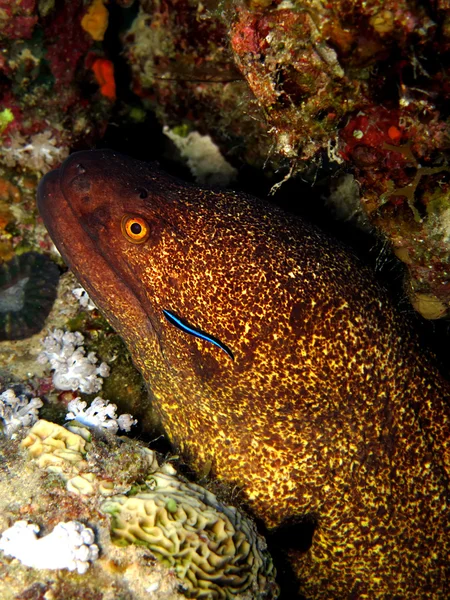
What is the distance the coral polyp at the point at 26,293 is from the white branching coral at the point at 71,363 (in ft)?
1.05

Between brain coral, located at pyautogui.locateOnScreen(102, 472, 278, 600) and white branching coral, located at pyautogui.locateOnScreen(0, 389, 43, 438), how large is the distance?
1.43m

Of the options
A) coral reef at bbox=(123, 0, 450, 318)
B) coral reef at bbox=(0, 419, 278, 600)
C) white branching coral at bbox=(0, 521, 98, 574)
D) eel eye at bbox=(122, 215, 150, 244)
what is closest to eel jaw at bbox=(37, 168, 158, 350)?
eel eye at bbox=(122, 215, 150, 244)

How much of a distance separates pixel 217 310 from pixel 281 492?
1.44m

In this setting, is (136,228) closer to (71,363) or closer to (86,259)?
(86,259)

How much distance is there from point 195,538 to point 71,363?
6.98 ft

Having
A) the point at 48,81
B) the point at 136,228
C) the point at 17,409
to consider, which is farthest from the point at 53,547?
the point at 48,81

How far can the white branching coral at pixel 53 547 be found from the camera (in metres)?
2.11

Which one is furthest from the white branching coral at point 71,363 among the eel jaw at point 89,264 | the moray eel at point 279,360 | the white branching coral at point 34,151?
the white branching coral at point 34,151

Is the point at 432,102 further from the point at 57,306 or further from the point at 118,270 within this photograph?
the point at 57,306

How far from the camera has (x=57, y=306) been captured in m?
4.36

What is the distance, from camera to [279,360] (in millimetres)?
2920

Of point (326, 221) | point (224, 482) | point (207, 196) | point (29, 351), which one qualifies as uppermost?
point (207, 196)

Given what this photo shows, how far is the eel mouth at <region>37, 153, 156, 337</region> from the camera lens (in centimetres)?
311

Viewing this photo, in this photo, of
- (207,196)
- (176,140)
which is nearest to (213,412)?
(207,196)
